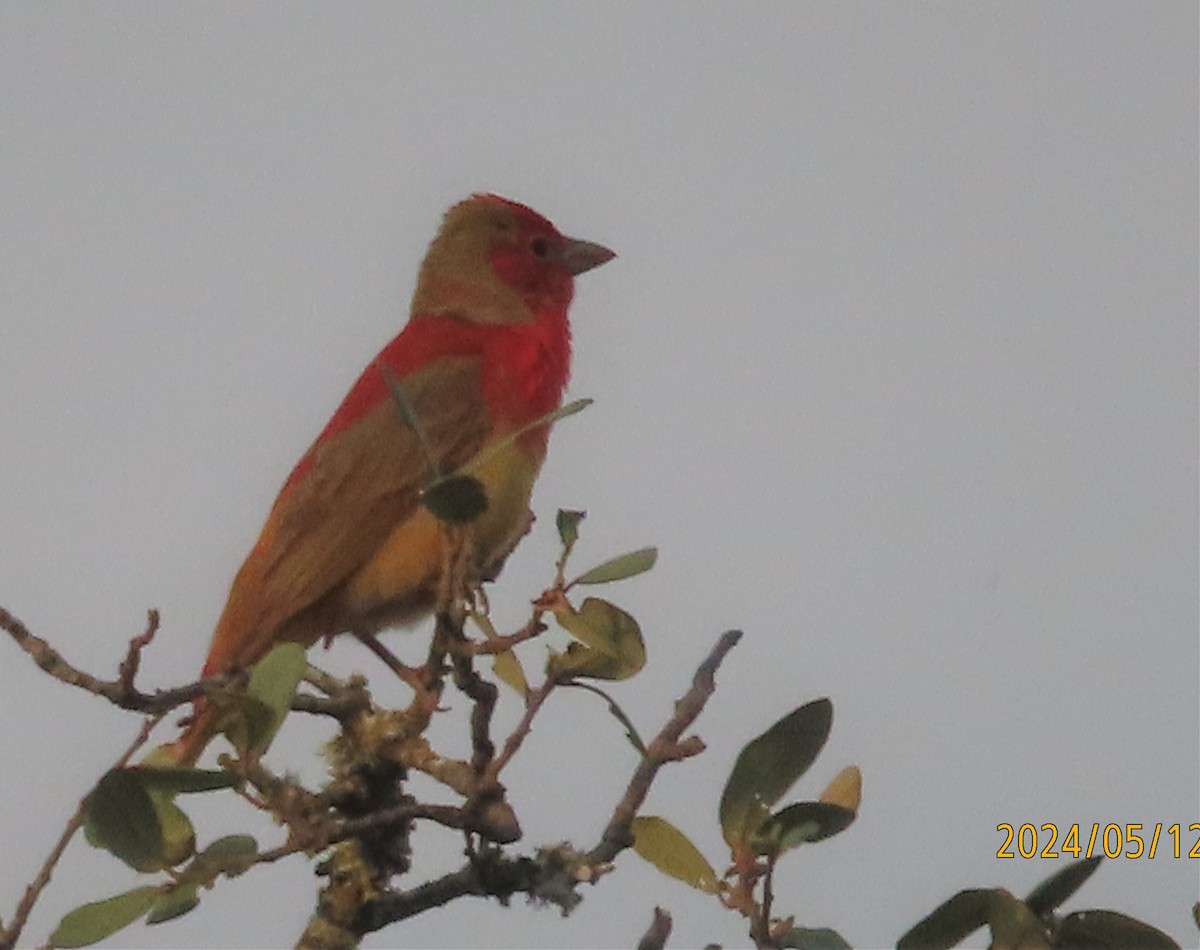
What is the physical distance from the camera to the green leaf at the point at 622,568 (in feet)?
7.11

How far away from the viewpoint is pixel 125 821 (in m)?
2.01

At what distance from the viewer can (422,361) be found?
15.1ft

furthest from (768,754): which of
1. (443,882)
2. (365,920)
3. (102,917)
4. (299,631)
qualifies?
(299,631)

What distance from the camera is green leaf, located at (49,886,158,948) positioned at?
2082mm

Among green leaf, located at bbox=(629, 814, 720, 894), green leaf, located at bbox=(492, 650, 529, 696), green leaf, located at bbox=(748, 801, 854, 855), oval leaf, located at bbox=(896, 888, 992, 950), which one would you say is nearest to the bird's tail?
green leaf, located at bbox=(492, 650, 529, 696)

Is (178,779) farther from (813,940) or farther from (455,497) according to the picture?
(813,940)

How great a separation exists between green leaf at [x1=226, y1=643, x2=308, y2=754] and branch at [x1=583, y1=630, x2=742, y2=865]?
0.39 metres

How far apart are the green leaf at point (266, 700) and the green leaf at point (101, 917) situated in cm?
21

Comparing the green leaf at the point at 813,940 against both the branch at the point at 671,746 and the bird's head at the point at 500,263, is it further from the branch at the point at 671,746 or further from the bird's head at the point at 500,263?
the bird's head at the point at 500,263

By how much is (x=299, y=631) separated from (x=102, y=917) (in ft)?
6.52

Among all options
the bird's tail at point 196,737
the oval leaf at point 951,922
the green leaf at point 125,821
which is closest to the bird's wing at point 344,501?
the bird's tail at point 196,737

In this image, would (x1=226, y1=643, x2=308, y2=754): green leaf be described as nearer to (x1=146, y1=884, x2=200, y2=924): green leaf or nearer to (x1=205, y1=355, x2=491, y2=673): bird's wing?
(x1=146, y1=884, x2=200, y2=924): green leaf

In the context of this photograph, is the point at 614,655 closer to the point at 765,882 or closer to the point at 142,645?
the point at 765,882

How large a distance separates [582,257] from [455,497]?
335 centimetres
